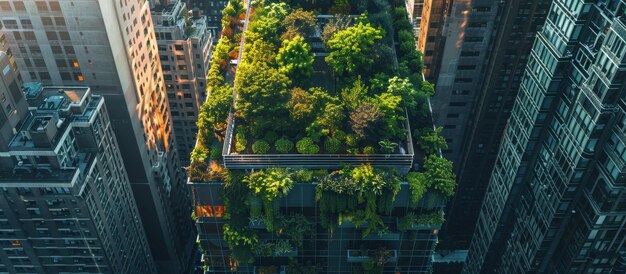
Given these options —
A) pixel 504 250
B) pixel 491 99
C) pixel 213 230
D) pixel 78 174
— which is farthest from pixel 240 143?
pixel 491 99

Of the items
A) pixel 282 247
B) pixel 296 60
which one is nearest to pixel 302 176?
pixel 282 247

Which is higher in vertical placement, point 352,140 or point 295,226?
point 352,140

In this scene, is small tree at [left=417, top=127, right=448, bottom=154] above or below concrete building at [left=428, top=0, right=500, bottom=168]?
above

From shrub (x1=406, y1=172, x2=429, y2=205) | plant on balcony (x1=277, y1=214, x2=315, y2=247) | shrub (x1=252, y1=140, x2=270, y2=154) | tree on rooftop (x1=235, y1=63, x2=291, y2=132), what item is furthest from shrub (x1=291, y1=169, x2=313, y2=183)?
shrub (x1=406, y1=172, x2=429, y2=205)

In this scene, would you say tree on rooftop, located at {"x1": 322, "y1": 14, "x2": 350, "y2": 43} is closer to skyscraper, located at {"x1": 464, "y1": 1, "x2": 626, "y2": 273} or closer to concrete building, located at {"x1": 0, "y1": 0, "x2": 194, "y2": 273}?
skyscraper, located at {"x1": 464, "y1": 1, "x2": 626, "y2": 273}

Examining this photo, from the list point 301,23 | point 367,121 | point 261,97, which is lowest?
point 367,121

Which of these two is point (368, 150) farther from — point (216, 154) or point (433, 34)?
point (433, 34)
